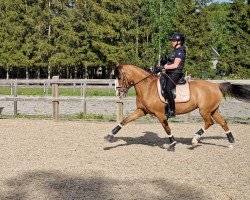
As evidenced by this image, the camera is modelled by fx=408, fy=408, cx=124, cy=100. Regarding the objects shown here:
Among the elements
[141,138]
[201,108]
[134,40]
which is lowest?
[141,138]

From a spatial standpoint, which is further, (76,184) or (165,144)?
(165,144)

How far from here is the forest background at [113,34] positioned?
3844 cm

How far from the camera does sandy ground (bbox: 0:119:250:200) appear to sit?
5629mm

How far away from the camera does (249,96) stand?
9633 millimetres

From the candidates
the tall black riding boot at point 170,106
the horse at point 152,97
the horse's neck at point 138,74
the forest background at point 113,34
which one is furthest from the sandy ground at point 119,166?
the forest background at point 113,34

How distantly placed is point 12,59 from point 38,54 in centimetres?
265

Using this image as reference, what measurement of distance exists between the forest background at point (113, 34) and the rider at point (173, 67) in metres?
28.9

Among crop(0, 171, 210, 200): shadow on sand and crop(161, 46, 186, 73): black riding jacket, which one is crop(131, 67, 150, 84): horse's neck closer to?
crop(161, 46, 186, 73): black riding jacket

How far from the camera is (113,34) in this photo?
39.8m

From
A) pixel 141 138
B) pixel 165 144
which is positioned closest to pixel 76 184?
pixel 165 144

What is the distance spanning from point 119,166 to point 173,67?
2549mm

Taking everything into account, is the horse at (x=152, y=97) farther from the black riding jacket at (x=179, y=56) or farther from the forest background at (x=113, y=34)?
the forest background at (x=113, y=34)

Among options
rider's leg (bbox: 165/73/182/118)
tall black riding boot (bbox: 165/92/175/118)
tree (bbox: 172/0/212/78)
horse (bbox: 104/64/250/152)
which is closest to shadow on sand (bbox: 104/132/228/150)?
horse (bbox: 104/64/250/152)

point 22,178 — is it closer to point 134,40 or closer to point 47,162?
point 47,162
